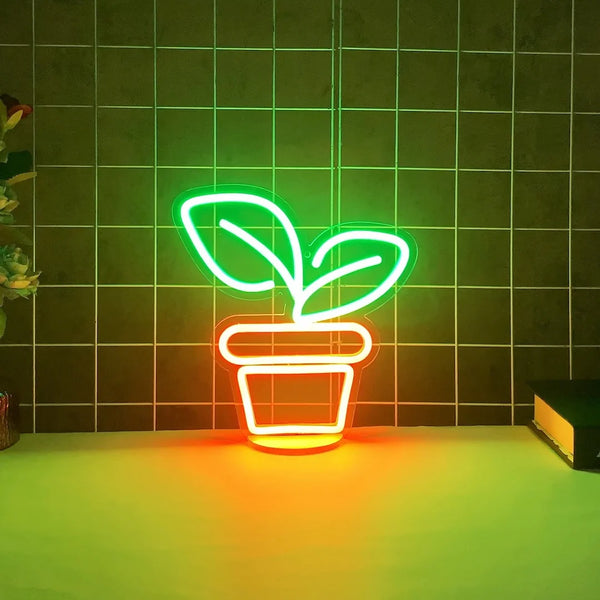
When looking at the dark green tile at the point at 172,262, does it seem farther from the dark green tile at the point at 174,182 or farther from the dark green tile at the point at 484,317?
the dark green tile at the point at 484,317

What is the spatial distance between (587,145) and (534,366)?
2.05 feet

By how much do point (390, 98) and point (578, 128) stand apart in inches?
20.6

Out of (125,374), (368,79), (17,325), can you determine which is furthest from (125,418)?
(368,79)

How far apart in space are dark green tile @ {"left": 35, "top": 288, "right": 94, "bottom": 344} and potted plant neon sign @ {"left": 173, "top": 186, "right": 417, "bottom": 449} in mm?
332

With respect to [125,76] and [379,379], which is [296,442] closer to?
[379,379]

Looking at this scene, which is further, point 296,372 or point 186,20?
point 186,20

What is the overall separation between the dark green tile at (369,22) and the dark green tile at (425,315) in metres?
0.68

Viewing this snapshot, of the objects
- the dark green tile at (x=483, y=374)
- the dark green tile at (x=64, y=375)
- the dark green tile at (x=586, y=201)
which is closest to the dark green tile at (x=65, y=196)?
the dark green tile at (x=64, y=375)

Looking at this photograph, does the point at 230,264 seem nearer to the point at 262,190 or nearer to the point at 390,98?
the point at 262,190

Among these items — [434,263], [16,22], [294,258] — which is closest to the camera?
[294,258]

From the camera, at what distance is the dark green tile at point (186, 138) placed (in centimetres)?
189

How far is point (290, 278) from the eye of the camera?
5.70 ft

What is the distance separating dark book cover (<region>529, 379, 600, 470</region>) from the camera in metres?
1.59

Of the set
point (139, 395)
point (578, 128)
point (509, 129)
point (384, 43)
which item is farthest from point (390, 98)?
point (139, 395)
